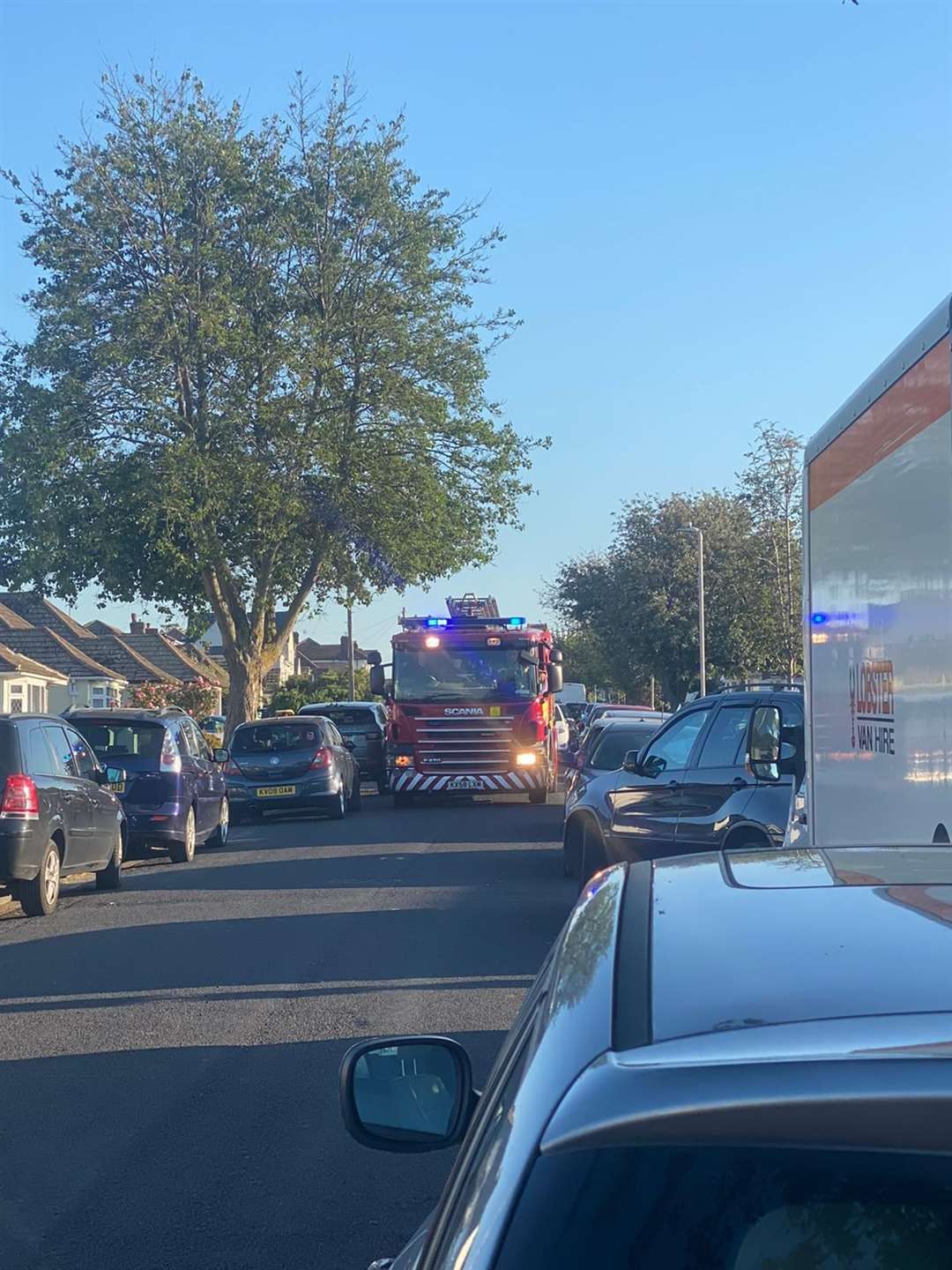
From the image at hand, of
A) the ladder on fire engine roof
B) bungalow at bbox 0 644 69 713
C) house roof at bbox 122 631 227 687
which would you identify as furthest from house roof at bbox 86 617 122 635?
the ladder on fire engine roof

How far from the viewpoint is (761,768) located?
10469 mm

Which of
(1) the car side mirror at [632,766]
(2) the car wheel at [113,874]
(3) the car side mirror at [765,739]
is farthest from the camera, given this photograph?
(2) the car wheel at [113,874]

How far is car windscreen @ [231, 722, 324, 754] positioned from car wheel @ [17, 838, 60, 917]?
32.4 feet

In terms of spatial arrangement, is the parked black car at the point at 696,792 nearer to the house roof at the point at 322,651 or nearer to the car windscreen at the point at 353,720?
the car windscreen at the point at 353,720

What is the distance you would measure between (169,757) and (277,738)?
5956 mm

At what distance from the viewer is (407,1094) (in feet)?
9.60

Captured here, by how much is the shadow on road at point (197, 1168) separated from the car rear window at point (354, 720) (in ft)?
78.4

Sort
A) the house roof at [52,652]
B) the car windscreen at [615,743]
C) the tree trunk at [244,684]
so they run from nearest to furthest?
the car windscreen at [615,743] → the tree trunk at [244,684] → the house roof at [52,652]

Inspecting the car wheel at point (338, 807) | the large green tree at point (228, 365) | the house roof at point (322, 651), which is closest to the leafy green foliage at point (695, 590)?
the large green tree at point (228, 365)

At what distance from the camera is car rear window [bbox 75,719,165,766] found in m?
16.9

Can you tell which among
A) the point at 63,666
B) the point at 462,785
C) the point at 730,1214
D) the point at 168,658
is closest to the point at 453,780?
the point at 462,785

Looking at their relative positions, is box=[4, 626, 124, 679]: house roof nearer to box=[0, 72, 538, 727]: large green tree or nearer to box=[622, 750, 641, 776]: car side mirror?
box=[0, 72, 538, 727]: large green tree

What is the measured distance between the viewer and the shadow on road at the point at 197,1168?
4957mm

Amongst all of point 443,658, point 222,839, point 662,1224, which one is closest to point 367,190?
point 443,658
